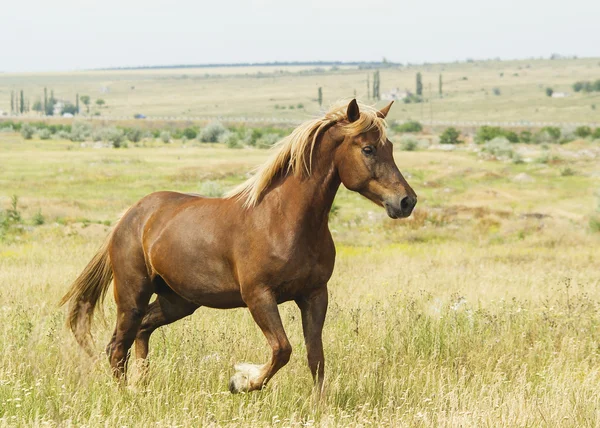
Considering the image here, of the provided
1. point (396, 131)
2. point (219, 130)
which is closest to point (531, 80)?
point (396, 131)

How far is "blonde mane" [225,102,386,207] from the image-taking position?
596 cm

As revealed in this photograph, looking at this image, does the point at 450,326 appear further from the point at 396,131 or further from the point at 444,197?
the point at 396,131

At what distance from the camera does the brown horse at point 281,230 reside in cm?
584

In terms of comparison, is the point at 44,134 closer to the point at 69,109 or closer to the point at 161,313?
the point at 161,313

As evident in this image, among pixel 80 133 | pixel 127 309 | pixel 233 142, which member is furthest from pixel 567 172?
pixel 80 133

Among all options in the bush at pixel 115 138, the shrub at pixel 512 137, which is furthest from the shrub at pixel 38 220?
the shrub at pixel 512 137

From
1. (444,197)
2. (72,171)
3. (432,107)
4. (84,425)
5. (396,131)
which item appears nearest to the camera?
(84,425)

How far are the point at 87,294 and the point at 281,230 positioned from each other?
2545mm

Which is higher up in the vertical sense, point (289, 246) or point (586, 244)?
point (289, 246)

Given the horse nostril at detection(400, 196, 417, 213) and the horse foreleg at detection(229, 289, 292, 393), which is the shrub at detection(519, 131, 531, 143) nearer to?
the horse nostril at detection(400, 196, 417, 213)

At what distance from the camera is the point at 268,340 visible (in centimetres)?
586

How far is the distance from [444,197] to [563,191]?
5971 mm

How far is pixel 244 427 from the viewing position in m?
5.50

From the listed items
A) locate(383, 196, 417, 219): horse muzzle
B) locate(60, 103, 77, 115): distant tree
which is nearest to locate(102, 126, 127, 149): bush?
locate(383, 196, 417, 219): horse muzzle
